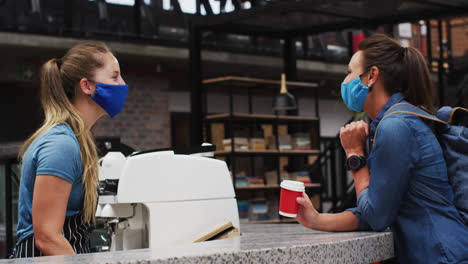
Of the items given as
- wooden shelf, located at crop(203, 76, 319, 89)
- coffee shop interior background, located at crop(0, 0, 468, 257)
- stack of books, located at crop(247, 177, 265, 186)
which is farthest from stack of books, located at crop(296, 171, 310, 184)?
wooden shelf, located at crop(203, 76, 319, 89)

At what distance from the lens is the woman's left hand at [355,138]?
1.66 meters

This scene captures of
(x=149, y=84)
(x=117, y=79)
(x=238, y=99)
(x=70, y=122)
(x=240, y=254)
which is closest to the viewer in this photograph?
(x=240, y=254)

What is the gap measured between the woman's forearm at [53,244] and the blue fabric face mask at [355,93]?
98 cm

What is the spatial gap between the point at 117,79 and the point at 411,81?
0.99m

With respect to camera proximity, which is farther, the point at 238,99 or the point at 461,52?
the point at 238,99

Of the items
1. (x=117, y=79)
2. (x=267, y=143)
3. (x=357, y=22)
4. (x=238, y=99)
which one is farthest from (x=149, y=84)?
(x=117, y=79)

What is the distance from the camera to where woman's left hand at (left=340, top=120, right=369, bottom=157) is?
1659 millimetres

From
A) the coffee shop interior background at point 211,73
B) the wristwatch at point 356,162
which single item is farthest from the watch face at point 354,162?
the coffee shop interior background at point 211,73

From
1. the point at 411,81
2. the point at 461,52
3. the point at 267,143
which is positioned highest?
the point at 461,52

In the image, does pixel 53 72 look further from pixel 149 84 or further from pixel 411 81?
pixel 149 84

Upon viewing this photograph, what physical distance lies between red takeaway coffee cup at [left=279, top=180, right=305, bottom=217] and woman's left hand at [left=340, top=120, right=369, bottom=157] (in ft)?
0.67

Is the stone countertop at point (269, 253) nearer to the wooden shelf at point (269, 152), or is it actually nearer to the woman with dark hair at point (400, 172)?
the woman with dark hair at point (400, 172)

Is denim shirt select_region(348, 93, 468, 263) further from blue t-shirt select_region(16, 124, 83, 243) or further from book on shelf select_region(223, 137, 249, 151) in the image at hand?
book on shelf select_region(223, 137, 249, 151)

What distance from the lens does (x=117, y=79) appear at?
6.37 feet
